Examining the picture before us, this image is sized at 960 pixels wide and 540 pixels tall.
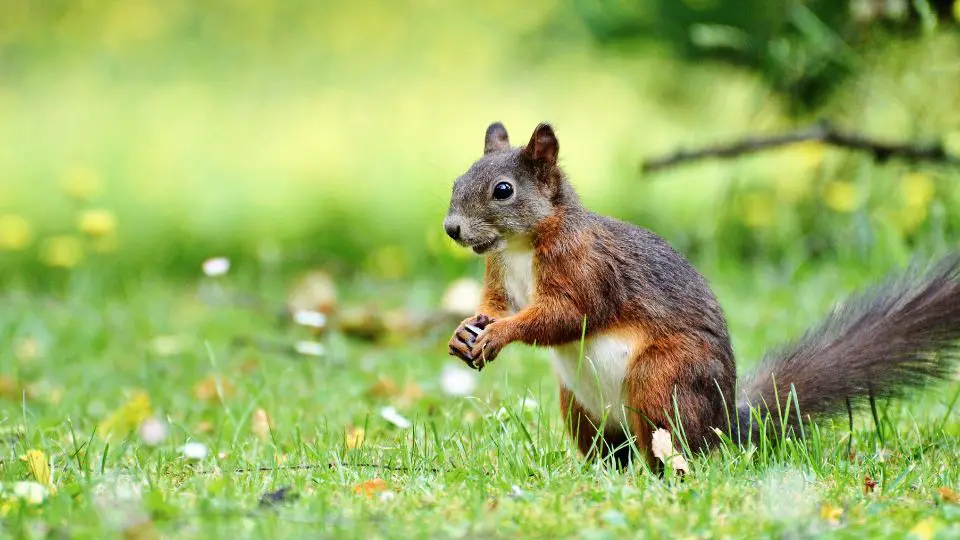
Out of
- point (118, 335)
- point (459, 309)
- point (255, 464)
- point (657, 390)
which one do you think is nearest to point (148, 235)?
point (118, 335)

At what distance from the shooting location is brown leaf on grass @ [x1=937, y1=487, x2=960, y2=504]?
235cm

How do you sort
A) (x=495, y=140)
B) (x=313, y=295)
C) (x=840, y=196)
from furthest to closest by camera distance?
(x=840, y=196) → (x=313, y=295) → (x=495, y=140)

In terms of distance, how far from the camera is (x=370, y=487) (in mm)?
2398

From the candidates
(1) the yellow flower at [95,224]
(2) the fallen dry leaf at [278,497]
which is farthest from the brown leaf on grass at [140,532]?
(1) the yellow flower at [95,224]

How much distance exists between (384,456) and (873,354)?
1139 millimetres

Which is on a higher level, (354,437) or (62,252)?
(62,252)

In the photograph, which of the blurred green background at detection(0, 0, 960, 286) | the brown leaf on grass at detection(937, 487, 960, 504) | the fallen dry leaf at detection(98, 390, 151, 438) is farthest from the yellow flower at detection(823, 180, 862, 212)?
the fallen dry leaf at detection(98, 390, 151, 438)

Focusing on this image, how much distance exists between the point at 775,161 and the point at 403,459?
5040 millimetres

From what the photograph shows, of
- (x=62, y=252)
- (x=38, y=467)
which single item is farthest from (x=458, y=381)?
(x=62, y=252)

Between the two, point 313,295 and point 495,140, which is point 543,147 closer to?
point 495,140

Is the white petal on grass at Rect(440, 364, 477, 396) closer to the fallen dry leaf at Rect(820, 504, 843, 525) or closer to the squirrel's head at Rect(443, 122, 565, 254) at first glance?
the squirrel's head at Rect(443, 122, 565, 254)

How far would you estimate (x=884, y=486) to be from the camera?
2426mm

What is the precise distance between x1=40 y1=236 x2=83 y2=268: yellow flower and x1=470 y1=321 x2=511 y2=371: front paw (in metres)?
3.48

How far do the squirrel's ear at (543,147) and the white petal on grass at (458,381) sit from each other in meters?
0.93
